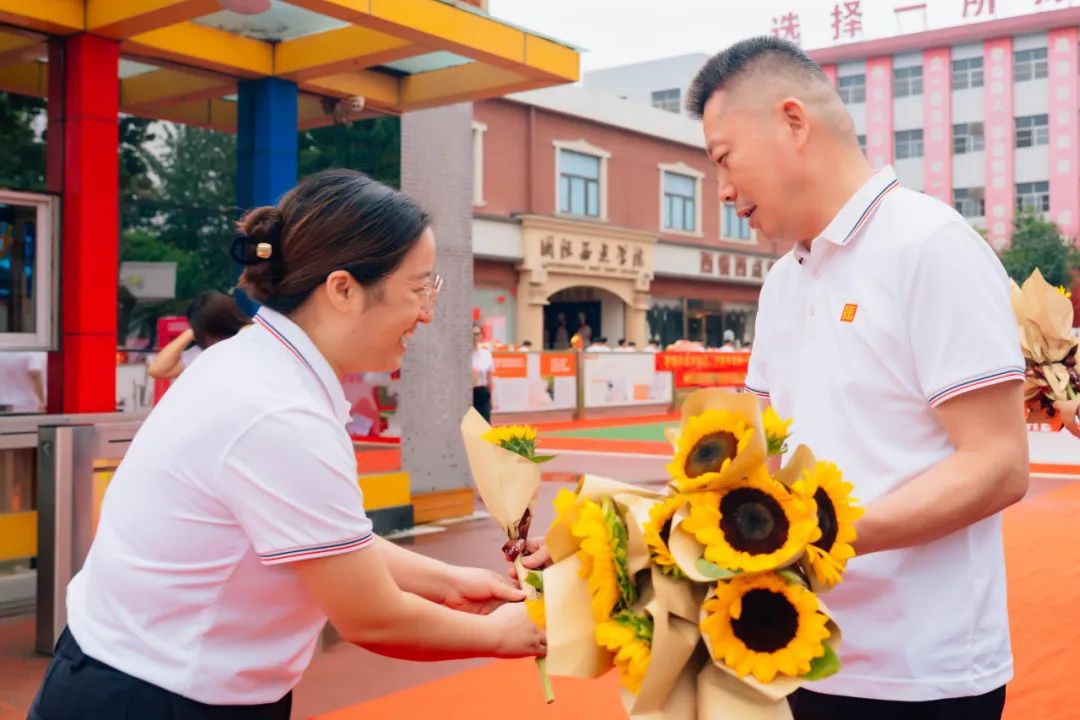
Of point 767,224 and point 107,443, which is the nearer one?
point 767,224

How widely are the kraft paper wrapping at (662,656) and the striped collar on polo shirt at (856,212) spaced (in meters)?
0.83

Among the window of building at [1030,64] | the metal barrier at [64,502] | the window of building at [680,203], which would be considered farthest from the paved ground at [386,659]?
the window of building at [1030,64]

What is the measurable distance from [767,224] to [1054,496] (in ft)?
31.5

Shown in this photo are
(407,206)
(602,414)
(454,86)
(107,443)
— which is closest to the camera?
(407,206)

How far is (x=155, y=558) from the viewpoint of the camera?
5.46ft

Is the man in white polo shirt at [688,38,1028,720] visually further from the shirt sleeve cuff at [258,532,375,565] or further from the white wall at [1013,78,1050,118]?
the white wall at [1013,78,1050,118]

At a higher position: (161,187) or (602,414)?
(161,187)

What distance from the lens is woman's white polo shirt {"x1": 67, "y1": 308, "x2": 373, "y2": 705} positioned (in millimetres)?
1614

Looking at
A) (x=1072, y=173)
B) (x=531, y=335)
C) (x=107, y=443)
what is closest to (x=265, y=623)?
(x=107, y=443)

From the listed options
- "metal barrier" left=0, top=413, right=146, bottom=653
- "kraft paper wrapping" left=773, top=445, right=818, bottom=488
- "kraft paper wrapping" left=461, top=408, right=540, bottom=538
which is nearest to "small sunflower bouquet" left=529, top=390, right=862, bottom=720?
"kraft paper wrapping" left=773, top=445, right=818, bottom=488

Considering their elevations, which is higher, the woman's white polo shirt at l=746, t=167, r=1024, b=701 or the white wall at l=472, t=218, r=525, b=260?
the white wall at l=472, t=218, r=525, b=260

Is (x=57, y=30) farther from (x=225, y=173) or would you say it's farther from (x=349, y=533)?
(x=349, y=533)

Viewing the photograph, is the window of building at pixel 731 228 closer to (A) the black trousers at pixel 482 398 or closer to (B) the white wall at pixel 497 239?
(B) the white wall at pixel 497 239

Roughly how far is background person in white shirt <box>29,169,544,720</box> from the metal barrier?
11.8 ft
